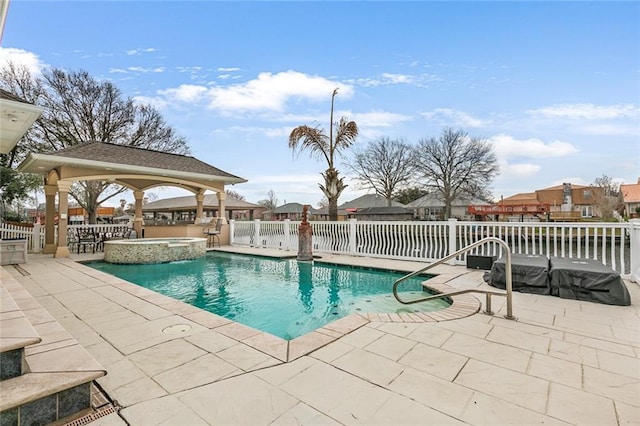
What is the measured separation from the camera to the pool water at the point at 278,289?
4496mm

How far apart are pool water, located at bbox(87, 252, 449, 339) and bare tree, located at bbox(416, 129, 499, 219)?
19692 mm

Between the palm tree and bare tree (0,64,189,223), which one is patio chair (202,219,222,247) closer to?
the palm tree

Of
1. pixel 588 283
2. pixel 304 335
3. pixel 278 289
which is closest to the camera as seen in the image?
pixel 304 335

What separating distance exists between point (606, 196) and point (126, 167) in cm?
3971

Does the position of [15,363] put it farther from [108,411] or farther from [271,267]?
[271,267]

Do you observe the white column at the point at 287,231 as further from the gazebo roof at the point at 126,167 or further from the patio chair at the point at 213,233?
the gazebo roof at the point at 126,167

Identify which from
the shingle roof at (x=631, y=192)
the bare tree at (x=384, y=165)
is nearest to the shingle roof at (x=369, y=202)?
the bare tree at (x=384, y=165)

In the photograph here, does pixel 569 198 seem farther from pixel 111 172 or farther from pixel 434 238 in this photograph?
pixel 111 172

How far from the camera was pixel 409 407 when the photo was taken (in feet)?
6.27

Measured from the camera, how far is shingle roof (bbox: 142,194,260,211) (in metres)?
26.5

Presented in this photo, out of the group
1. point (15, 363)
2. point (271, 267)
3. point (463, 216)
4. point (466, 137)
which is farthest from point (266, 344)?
point (463, 216)

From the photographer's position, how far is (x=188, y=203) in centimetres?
2841

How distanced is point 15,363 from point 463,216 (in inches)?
1225

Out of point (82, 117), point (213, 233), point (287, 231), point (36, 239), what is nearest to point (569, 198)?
point (287, 231)
